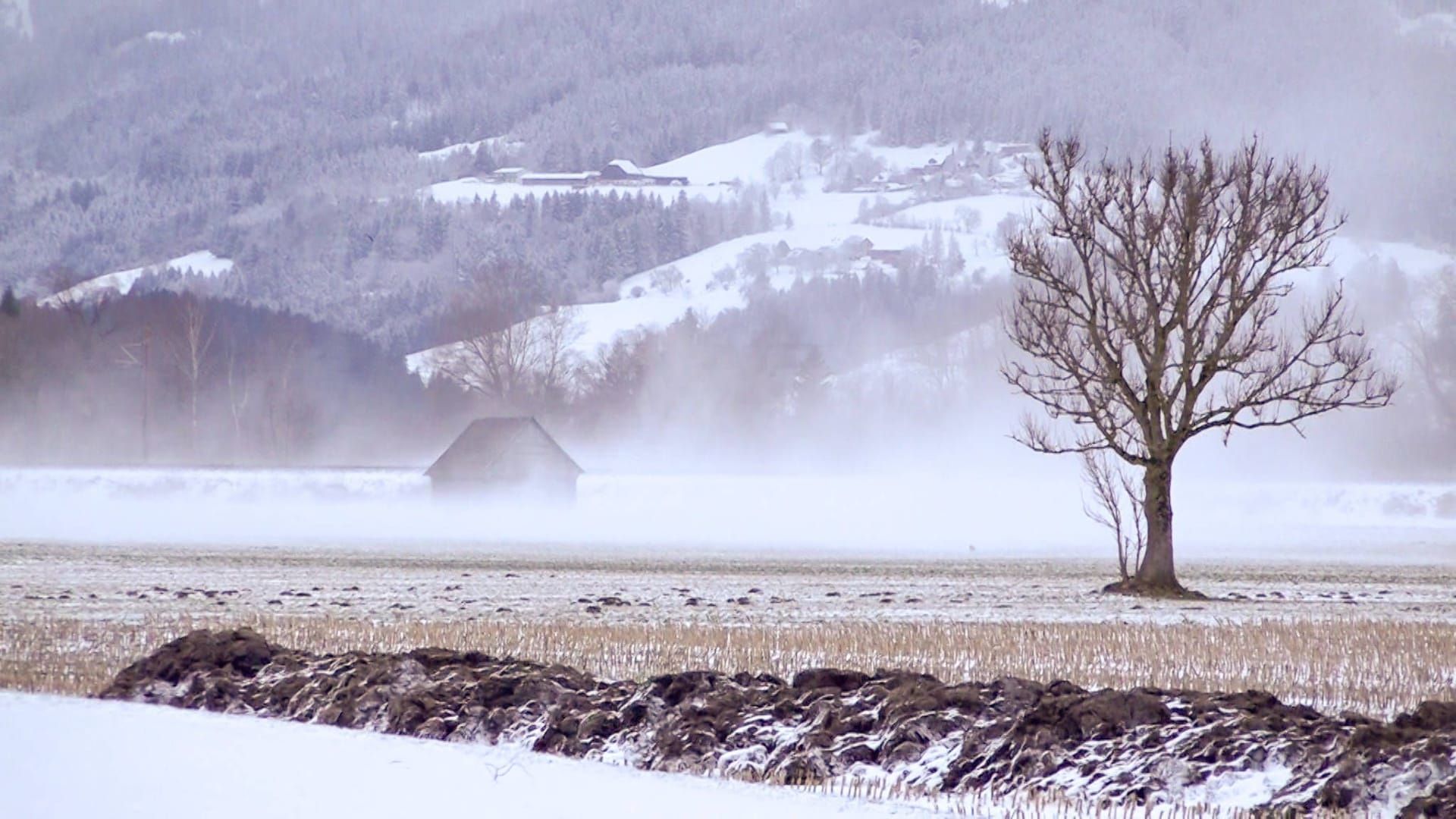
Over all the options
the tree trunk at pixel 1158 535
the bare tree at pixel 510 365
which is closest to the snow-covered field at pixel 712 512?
the tree trunk at pixel 1158 535

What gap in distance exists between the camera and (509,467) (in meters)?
69.3

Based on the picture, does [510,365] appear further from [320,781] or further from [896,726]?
[320,781]

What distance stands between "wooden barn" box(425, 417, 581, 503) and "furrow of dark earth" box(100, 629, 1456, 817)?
2181 inches

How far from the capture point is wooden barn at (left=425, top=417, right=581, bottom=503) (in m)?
68.6

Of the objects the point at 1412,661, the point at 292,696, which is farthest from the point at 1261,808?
the point at 1412,661

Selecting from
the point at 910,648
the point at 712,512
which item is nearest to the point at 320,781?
the point at 910,648

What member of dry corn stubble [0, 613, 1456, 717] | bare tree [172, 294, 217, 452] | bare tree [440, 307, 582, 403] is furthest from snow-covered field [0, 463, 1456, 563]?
dry corn stubble [0, 613, 1456, 717]

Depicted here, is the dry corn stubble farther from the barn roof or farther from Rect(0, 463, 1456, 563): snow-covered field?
the barn roof

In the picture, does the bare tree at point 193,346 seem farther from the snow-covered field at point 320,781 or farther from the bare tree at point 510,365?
the snow-covered field at point 320,781

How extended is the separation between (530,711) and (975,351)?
125 m

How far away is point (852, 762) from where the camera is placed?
10016mm

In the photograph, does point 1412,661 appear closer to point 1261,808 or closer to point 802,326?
point 1261,808

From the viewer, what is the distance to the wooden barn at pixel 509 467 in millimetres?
68562

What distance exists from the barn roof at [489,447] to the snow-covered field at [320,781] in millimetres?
58341
